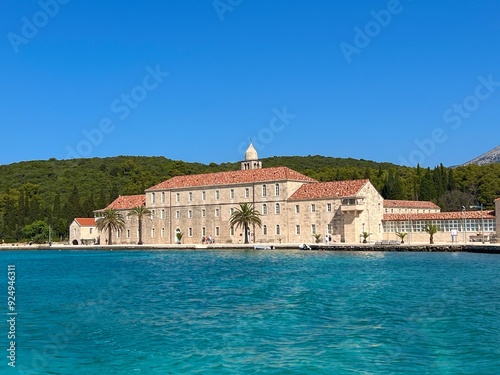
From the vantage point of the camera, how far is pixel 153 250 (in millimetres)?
62344

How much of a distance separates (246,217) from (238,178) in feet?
16.6

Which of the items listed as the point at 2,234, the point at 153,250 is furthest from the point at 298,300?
the point at 2,234

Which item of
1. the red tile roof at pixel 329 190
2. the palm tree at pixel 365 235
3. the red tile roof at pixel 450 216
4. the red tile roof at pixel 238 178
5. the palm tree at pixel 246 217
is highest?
the red tile roof at pixel 238 178

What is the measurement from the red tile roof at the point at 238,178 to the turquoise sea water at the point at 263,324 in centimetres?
3187

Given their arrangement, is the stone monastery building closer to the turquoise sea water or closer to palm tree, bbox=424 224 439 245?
palm tree, bbox=424 224 439 245

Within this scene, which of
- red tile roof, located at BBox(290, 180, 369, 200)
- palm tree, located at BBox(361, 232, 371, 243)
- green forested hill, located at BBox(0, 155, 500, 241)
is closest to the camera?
palm tree, located at BBox(361, 232, 371, 243)

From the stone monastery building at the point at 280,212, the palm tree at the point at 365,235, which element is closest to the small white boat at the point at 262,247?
the stone monastery building at the point at 280,212

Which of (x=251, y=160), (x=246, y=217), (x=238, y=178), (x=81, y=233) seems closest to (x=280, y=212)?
(x=246, y=217)

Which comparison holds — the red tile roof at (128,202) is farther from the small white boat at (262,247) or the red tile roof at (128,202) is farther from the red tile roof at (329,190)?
the small white boat at (262,247)

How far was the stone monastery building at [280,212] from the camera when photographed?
179ft

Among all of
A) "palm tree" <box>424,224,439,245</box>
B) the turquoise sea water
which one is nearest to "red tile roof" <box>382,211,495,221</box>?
"palm tree" <box>424,224,439,245</box>

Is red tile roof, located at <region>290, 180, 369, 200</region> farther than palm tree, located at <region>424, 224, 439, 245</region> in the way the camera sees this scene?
Yes

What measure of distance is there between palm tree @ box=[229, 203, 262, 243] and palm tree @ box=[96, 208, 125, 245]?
15.7m

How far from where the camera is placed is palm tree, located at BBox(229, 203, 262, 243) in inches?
2378
